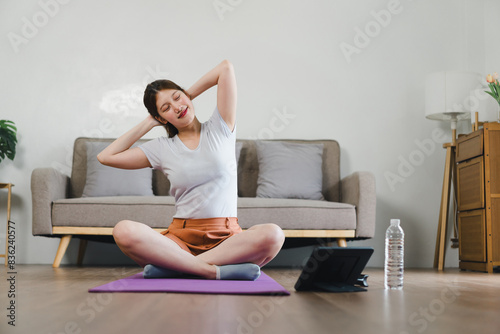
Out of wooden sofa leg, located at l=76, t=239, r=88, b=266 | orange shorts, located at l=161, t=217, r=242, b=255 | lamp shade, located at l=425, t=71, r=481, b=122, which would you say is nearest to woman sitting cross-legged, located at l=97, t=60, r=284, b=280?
orange shorts, located at l=161, t=217, r=242, b=255

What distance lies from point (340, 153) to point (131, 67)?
1712 mm

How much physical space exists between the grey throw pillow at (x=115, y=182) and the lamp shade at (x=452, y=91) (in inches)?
82.3

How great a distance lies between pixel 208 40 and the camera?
4.15 m

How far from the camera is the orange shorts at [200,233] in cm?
187

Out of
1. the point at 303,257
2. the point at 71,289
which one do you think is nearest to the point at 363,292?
the point at 71,289

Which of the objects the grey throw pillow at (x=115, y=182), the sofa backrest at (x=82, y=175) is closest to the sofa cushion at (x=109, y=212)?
the grey throw pillow at (x=115, y=182)

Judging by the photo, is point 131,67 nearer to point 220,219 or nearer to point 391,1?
point 391,1

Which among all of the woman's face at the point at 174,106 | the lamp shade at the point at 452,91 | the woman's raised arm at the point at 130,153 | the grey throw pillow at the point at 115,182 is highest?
the lamp shade at the point at 452,91

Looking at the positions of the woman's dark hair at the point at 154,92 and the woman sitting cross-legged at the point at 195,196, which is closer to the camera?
the woman sitting cross-legged at the point at 195,196

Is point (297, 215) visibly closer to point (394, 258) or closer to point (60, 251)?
point (394, 258)

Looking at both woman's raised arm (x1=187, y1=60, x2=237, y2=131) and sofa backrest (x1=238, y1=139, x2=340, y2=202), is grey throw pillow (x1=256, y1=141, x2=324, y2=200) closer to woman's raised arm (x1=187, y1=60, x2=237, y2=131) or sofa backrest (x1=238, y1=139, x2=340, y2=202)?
sofa backrest (x1=238, y1=139, x2=340, y2=202)

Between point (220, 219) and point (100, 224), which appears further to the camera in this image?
point (100, 224)

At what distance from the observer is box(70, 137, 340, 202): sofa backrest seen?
3.81 meters

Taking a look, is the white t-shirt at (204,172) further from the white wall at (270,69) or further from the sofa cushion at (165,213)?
the white wall at (270,69)
